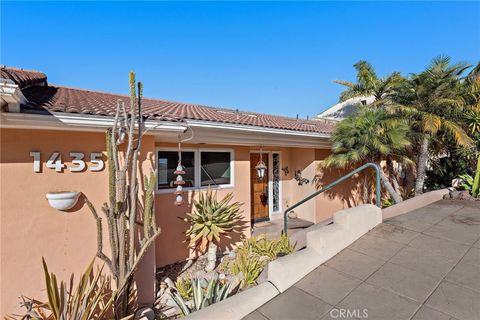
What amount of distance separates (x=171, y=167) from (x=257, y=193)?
4512 millimetres

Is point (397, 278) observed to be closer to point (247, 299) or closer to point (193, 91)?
point (247, 299)

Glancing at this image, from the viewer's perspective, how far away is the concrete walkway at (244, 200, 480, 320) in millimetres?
2725

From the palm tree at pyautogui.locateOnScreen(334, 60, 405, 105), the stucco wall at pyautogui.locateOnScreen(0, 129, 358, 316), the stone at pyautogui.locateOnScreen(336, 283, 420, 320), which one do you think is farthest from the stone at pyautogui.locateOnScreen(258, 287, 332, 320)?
Answer: the palm tree at pyautogui.locateOnScreen(334, 60, 405, 105)

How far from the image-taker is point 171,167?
6.77 metres

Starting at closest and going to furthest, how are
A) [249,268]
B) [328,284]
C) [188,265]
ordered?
[328,284]
[249,268]
[188,265]

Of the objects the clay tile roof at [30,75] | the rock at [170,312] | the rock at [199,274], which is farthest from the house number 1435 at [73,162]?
the clay tile roof at [30,75]

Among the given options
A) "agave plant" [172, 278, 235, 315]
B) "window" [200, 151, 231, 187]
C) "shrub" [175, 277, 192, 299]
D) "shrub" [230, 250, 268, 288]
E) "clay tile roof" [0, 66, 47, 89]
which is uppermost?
"clay tile roof" [0, 66, 47, 89]

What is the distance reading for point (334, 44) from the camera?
10562 mm

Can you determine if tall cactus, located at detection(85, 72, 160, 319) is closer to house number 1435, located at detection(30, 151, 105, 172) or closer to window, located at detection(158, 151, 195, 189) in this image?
house number 1435, located at detection(30, 151, 105, 172)

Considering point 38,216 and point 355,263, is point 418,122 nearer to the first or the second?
point 355,263

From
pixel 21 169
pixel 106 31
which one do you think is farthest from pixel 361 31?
pixel 21 169

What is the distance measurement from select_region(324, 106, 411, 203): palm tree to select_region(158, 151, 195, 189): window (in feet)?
17.8

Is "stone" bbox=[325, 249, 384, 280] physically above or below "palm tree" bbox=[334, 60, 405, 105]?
below

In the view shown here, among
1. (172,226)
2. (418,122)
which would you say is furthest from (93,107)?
(418,122)
